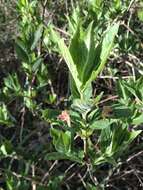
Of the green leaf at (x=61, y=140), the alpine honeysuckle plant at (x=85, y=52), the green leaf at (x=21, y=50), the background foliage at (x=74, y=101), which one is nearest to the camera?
the alpine honeysuckle plant at (x=85, y=52)

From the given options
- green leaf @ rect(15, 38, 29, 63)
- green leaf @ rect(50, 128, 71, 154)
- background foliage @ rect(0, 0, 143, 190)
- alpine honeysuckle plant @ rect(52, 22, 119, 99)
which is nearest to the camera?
alpine honeysuckle plant @ rect(52, 22, 119, 99)

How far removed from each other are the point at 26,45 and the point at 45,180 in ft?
1.61

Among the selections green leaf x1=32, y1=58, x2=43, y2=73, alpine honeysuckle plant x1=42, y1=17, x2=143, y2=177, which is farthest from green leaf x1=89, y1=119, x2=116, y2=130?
green leaf x1=32, y1=58, x2=43, y2=73

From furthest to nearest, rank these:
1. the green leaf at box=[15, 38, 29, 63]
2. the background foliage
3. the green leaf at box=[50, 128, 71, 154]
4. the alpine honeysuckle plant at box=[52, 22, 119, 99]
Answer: the green leaf at box=[15, 38, 29, 63]
the green leaf at box=[50, 128, 71, 154]
the background foliage
the alpine honeysuckle plant at box=[52, 22, 119, 99]

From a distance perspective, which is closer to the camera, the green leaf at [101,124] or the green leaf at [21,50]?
the green leaf at [101,124]

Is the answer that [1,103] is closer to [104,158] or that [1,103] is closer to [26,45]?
A: [26,45]

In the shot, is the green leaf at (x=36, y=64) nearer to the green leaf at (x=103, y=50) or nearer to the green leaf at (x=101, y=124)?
the green leaf at (x=101, y=124)

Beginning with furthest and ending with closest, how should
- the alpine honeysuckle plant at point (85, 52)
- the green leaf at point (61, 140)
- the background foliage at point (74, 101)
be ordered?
the green leaf at point (61, 140) → the background foliage at point (74, 101) → the alpine honeysuckle plant at point (85, 52)

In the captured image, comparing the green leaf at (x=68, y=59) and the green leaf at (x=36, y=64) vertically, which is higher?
the green leaf at (x=68, y=59)

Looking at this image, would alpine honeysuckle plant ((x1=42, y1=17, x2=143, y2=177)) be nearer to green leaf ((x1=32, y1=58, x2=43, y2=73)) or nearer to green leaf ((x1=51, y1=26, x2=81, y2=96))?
→ green leaf ((x1=51, y1=26, x2=81, y2=96))

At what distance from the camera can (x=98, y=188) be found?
1.54 metres

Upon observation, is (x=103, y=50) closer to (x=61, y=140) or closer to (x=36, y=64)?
(x=61, y=140)

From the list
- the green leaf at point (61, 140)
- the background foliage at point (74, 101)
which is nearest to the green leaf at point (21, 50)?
the background foliage at point (74, 101)

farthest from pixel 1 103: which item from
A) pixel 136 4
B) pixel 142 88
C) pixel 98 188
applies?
pixel 136 4
